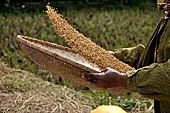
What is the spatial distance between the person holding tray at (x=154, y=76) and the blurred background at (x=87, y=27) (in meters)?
1.43

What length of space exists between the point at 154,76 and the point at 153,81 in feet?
0.07

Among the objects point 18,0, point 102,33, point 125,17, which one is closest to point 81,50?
point 102,33

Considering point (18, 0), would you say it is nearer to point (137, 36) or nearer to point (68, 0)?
point (68, 0)

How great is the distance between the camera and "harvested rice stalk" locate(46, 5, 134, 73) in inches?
75.6

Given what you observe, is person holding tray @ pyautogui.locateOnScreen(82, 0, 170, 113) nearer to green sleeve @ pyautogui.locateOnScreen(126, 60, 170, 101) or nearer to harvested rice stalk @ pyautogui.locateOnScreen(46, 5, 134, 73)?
green sleeve @ pyautogui.locateOnScreen(126, 60, 170, 101)

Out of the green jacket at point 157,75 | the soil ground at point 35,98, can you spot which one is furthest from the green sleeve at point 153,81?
the soil ground at point 35,98

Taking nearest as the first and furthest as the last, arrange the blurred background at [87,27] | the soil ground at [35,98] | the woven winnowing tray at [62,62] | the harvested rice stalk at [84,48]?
the woven winnowing tray at [62,62], the harvested rice stalk at [84,48], the soil ground at [35,98], the blurred background at [87,27]

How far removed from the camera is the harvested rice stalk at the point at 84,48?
1921 mm

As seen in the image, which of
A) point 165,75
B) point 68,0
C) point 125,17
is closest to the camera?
point 165,75

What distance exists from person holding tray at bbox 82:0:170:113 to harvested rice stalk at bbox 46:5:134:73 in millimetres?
200

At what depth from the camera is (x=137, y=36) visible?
5.90m

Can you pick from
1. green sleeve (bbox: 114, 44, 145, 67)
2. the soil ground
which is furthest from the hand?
the soil ground

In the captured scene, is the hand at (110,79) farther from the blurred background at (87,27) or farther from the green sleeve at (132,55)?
the blurred background at (87,27)

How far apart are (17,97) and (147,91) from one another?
4.85 feet
